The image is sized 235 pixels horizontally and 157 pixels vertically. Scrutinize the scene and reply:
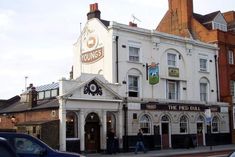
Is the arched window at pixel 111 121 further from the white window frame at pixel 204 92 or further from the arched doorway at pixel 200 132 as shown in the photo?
the white window frame at pixel 204 92

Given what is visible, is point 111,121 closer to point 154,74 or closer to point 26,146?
point 154,74

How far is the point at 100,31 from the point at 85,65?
3.59 metres

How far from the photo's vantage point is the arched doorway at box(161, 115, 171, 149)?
3772cm

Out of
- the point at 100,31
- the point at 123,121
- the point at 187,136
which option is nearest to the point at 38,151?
the point at 123,121

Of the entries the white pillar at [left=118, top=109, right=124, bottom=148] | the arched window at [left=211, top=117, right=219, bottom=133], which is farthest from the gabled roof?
the white pillar at [left=118, top=109, right=124, bottom=148]

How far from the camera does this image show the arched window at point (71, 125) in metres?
32.0

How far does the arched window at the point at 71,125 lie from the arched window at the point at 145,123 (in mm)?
6271

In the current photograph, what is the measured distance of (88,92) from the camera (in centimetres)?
3278

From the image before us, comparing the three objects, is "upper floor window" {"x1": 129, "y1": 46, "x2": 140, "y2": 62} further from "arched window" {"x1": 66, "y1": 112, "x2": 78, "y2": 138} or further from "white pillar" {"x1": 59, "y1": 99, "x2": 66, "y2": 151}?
"white pillar" {"x1": 59, "y1": 99, "x2": 66, "y2": 151}

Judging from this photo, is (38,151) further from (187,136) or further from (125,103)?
(187,136)

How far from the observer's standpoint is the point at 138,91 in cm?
3709

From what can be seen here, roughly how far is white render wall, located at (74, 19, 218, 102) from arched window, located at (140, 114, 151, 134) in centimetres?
186

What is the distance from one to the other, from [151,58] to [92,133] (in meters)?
9.01

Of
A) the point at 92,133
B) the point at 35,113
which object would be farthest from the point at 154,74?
the point at 35,113
